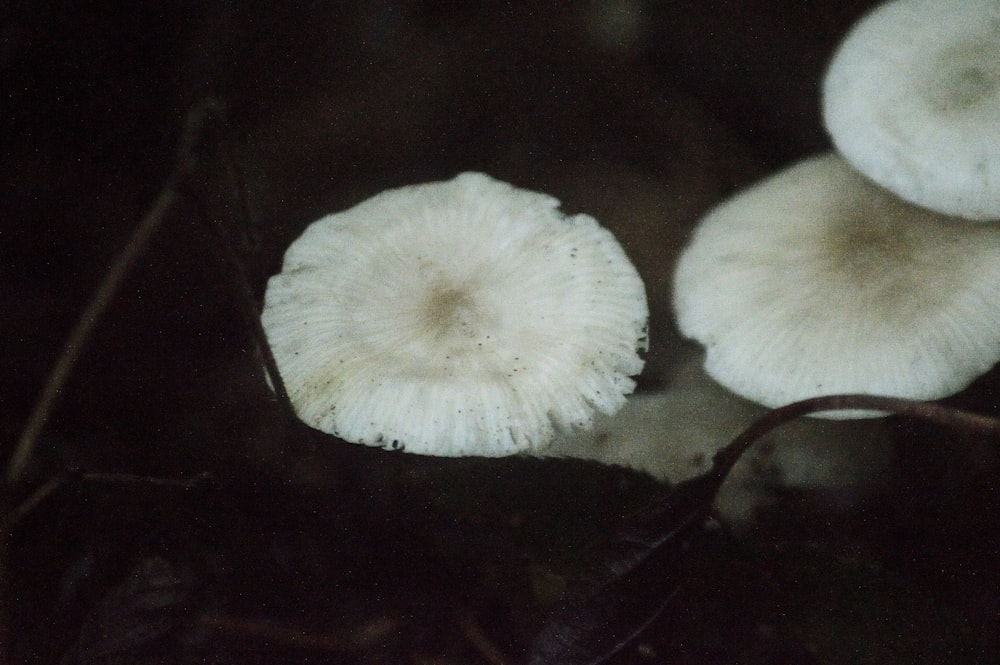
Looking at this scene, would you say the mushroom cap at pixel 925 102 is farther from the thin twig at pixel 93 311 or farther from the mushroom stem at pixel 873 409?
the thin twig at pixel 93 311

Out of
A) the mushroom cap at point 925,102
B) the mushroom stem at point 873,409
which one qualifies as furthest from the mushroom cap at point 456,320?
the mushroom cap at point 925,102

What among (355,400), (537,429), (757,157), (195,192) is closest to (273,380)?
(355,400)

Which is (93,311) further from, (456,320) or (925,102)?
(925,102)

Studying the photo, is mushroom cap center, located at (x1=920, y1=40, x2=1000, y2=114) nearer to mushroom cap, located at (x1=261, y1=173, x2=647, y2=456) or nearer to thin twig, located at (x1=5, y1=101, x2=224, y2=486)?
mushroom cap, located at (x1=261, y1=173, x2=647, y2=456)

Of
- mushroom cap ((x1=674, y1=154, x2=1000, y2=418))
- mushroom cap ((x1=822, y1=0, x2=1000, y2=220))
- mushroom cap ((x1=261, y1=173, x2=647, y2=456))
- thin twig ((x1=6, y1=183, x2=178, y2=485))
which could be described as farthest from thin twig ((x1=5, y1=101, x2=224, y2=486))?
mushroom cap ((x1=822, y1=0, x2=1000, y2=220))

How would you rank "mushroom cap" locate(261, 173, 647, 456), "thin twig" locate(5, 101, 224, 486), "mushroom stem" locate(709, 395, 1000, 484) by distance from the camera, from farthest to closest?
"thin twig" locate(5, 101, 224, 486)
"mushroom cap" locate(261, 173, 647, 456)
"mushroom stem" locate(709, 395, 1000, 484)

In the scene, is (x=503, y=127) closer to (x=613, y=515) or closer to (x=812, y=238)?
(x=812, y=238)

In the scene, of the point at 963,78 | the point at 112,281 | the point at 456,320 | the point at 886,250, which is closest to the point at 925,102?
the point at 963,78
